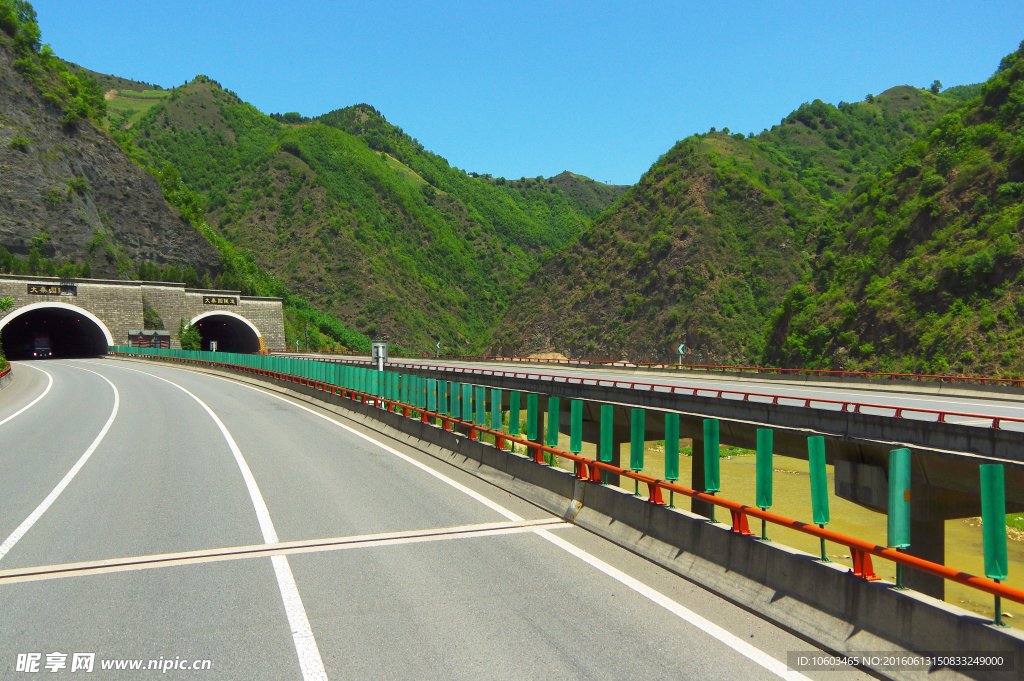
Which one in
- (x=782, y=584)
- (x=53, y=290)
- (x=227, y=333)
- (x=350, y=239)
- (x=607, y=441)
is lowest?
(x=782, y=584)

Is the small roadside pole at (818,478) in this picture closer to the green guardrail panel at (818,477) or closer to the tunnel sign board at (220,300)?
the green guardrail panel at (818,477)

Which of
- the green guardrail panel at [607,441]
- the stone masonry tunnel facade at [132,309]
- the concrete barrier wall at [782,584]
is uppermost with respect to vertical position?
the stone masonry tunnel facade at [132,309]

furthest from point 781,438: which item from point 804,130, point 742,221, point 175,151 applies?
point 175,151

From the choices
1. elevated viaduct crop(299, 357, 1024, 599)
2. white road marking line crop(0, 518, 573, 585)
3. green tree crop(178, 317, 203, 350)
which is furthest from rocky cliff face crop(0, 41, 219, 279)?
white road marking line crop(0, 518, 573, 585)

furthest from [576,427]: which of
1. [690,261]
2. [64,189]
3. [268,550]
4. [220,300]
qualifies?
[64,189]

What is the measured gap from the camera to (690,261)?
10175 cm

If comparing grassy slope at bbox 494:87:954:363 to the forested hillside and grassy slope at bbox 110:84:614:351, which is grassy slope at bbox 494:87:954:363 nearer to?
grassy slope at bbox 110:84:614:351

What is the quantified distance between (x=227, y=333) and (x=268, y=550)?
105 m

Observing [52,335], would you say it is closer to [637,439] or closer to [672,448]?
[637,439]

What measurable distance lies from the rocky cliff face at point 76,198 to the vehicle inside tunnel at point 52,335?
29.7 ft

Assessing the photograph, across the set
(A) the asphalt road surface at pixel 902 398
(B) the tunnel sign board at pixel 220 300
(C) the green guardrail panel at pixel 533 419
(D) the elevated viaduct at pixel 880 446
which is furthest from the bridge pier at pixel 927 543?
(B) the tunnel sign board at pixel 220 300

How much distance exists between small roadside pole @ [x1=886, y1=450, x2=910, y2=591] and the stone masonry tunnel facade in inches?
3318

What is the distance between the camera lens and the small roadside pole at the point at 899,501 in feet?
17.7

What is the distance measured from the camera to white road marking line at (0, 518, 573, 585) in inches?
272
